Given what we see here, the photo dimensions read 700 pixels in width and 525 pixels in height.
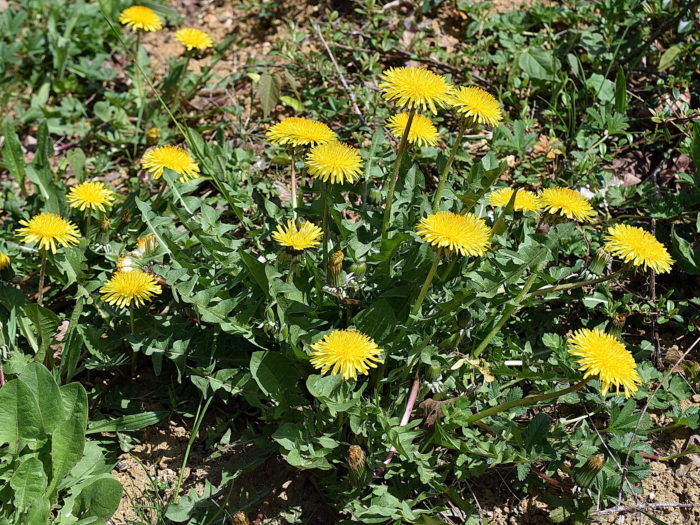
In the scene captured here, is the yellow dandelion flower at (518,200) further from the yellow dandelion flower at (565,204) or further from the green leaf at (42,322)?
the green leaf at (42,322)

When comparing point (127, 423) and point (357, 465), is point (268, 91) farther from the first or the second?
point (357, 465)

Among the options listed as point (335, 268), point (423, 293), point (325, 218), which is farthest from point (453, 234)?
point (325, 218)

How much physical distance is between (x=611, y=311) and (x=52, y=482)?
212 cm

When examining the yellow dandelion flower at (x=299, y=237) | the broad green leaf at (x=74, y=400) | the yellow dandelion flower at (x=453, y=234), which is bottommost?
the broad green leaf at (x=74, y=400)

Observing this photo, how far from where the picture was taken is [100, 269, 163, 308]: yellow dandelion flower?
2.53 metres

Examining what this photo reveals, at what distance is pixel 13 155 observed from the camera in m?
3.63

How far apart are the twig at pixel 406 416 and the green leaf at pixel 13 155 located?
7.33 ft

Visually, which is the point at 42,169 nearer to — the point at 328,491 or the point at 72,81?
the point at 72,81

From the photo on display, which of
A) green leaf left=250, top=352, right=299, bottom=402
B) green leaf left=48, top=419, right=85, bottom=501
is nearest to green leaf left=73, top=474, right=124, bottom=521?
green leaf left=48, top=419, right=85, bottom=501

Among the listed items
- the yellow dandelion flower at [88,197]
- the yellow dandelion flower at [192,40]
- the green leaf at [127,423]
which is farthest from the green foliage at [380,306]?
the yellow dandelion flower at [192,40]

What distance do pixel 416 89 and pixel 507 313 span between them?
81cm

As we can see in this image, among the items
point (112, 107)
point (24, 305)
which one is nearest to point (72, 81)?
point (112, 107)

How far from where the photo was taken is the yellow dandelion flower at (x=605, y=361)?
210 cm

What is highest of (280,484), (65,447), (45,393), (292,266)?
(292,266)
